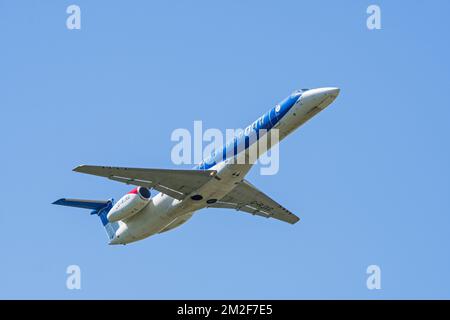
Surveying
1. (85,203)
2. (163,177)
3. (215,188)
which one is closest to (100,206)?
(85,203)

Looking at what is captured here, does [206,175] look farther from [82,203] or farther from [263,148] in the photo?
[82,203]

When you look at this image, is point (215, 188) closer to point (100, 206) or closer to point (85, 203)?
point (85, 203)

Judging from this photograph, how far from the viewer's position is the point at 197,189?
39719mm

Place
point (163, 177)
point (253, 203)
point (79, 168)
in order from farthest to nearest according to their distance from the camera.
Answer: point (253, 203), point (163, 177), point (79, 168)

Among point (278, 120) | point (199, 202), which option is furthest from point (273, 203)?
point (278, 120)

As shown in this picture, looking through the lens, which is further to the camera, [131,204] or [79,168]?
[131,204]

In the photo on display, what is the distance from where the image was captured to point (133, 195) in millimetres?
42531

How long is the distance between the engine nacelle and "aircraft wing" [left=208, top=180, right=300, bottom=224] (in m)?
3.50

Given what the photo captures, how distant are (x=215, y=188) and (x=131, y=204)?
5466 mm

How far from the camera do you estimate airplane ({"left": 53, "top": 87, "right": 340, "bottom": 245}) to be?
37312 mm

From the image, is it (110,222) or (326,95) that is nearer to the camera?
(326,95)

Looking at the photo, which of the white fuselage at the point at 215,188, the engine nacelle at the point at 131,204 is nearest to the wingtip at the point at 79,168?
the engine nacelle at the point at 131,204

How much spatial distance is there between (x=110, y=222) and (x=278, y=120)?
1270cm

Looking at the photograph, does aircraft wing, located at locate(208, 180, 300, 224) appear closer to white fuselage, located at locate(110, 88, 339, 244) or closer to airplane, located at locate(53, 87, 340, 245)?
airplane, located at locate(53, 87, 340, 245)
